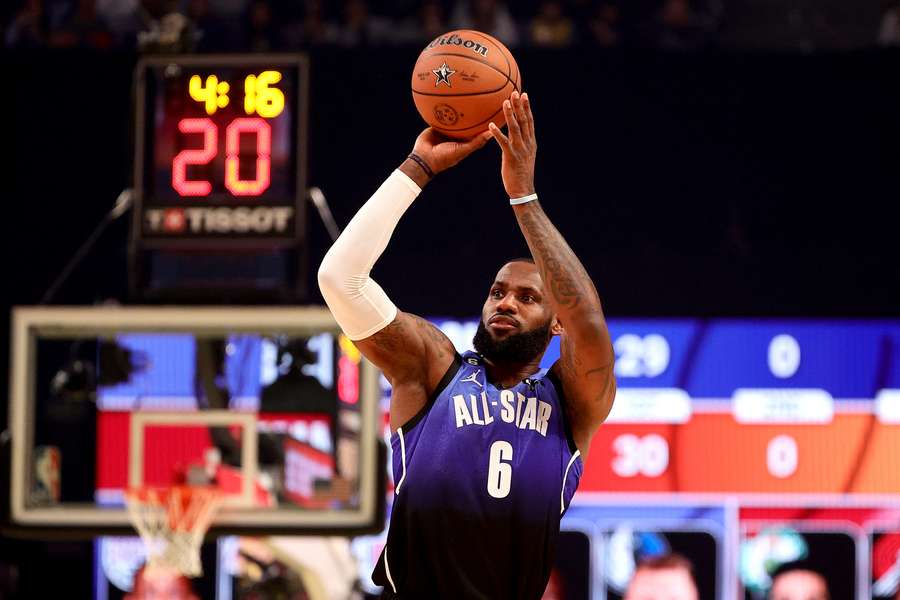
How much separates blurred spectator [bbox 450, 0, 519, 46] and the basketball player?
524cm

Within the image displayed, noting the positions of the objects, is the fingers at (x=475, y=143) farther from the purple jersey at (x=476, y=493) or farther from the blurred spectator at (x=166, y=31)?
the blurred spectator at (x=166, y=31)

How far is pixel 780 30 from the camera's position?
28.7 ft

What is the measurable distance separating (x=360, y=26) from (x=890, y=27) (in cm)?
319

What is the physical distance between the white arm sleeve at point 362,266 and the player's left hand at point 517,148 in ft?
0.79

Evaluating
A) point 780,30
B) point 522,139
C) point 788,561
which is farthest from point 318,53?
point 522,139

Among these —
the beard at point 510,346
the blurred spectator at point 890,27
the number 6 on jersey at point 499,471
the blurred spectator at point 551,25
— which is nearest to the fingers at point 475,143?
the beard at point 510,346

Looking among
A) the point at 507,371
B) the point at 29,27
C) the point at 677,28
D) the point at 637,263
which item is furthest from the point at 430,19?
the point at 507,371

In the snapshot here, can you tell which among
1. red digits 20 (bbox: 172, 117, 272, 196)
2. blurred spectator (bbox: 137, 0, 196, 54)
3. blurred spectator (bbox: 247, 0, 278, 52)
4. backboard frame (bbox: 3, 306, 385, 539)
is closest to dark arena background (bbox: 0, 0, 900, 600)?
blurred spectator (bbox: 247, 0, 278, 52)

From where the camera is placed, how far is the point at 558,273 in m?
3.36

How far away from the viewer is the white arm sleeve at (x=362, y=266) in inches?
131

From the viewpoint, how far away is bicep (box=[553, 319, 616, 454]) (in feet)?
11.1

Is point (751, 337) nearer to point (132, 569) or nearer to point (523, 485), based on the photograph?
point (132, 569)

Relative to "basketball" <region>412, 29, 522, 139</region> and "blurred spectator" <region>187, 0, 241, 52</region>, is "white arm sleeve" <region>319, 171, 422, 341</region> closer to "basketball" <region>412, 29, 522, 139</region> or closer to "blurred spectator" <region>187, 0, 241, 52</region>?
"basketball" <region>412, 29, 522, 139</region>

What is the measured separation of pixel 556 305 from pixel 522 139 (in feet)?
1.30
